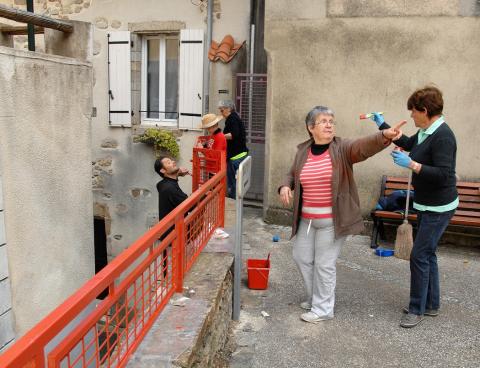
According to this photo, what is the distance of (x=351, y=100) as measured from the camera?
5.99 meters

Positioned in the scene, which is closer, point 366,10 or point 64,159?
point 64,159

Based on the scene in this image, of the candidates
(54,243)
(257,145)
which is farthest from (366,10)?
(54,243)

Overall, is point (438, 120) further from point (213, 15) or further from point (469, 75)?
point (213, 15)

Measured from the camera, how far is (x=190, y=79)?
805 centimetres

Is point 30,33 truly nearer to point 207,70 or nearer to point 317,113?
point 317,113

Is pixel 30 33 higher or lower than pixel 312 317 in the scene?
higher

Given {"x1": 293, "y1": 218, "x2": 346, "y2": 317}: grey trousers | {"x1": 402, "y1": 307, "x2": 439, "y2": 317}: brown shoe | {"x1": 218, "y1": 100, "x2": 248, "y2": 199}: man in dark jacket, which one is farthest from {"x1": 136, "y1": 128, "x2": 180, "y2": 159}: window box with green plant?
{"x1": 402, "y1": 307, "x2": 439, "y2": 317}: brown shoe

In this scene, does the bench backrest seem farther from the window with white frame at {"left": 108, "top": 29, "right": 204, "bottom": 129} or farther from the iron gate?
the window with white frame at {"left": 108, "top": 29, "right": 204, "bottom": 129}

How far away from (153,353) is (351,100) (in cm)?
440

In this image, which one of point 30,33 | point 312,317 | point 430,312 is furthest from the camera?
point 30,33

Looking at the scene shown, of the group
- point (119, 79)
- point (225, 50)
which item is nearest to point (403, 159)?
point (225, 50)

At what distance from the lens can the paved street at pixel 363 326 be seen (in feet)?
10.7

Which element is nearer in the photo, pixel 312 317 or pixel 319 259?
pixel 319 259

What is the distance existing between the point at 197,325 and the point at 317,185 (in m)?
1.34
